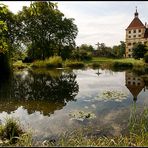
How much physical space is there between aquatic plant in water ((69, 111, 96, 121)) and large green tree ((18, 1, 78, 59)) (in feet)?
142

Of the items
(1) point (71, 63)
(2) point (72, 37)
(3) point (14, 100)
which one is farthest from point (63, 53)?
(3) point (14, 100)

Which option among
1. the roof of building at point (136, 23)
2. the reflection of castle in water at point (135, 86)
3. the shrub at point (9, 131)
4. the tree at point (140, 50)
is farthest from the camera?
the roof of building at point (136, 23)

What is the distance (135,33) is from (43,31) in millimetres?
28389

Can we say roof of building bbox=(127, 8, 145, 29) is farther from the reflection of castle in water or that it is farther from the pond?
the pond

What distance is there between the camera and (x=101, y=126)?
7695 mm

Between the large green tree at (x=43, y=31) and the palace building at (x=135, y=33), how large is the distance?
22.6 m

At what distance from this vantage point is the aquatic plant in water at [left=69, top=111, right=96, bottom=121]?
8672 mm

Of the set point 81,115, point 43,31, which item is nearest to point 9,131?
point 81,115

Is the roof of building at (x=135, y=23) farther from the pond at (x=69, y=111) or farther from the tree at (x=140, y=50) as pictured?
the pond at (x=69, y=111)

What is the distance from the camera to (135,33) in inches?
2817

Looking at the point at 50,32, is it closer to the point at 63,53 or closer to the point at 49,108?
the point at 63,53

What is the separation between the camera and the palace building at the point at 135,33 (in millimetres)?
69938

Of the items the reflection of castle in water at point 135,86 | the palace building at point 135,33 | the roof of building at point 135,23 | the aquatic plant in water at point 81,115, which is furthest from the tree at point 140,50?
the aquatic plant in water at point 81,115

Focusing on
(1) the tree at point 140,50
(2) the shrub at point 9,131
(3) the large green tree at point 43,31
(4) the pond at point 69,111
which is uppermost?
(3) the large green tree at point 43,31
